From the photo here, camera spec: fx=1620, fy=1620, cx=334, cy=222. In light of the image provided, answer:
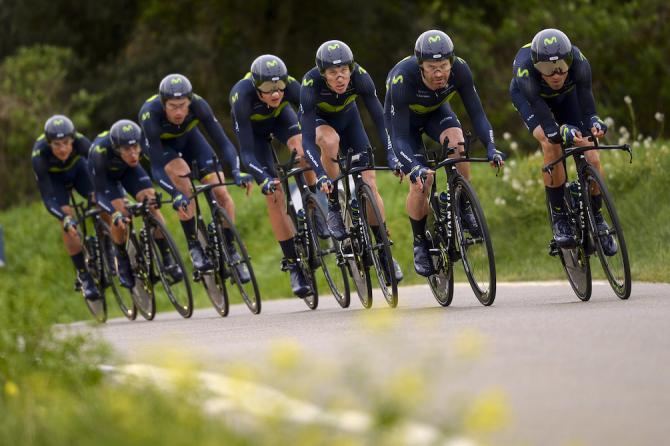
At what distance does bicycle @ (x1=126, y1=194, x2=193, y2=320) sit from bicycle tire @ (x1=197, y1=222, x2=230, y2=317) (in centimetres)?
25

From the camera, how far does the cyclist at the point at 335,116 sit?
13148 millimetres

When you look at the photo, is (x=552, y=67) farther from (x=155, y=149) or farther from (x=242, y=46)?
(x=242, y=46)

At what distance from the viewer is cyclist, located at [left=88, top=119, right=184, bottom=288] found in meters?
17.5

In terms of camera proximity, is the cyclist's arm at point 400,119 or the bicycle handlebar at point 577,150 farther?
the cyclist's arm at point 400,119

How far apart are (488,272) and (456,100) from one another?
30.2 metres

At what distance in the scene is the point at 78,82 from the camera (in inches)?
1823

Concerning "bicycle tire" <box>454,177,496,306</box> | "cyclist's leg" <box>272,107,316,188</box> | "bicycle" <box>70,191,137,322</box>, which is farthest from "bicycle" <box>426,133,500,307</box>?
"bicycle" <box>70,191,137,322</box>

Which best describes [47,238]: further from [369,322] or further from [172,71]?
[369,322]

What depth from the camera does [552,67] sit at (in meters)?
11.9

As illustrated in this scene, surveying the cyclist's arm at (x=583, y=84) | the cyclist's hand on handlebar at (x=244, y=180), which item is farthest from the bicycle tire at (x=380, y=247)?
the cyclist's hand on handlebar at (x=244, y=180)

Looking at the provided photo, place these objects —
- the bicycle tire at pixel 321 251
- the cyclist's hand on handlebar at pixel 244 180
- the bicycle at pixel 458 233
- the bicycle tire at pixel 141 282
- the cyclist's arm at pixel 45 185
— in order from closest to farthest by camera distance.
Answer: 1. the bicycle at pixel 458 233
2. the bicycle tire at pixel 321 251
3. the cyclist's hand on handlebar at pixel 244 180
4. the bicycle tire at pixel 141 282
5. the cyclist's arm at pixel 45 185

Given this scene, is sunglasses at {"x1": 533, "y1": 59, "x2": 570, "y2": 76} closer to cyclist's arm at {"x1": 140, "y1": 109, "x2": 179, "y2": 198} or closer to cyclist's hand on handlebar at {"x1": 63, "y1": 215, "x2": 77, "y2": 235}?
cyclist's arm at {"x1": 140, "y1": 109, "x2": 179, "y2": 198}

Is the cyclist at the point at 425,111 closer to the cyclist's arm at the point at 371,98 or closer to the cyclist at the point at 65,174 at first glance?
the cyclist's arm at the point at 371,98

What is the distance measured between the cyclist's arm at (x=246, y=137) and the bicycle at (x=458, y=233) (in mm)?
2517
